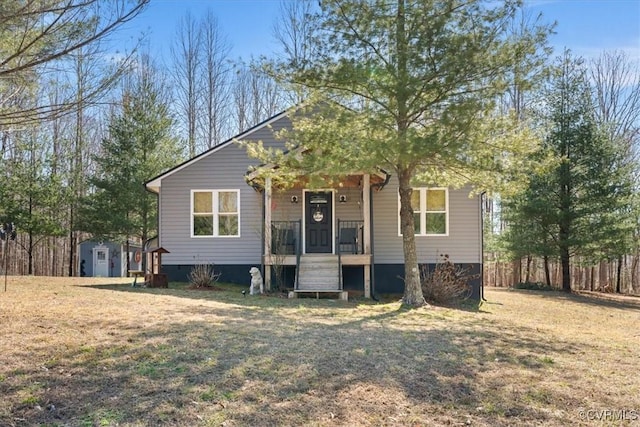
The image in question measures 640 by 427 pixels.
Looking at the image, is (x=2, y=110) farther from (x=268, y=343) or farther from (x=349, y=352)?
(x=349, y=352)

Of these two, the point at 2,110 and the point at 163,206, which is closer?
the point at 2,110

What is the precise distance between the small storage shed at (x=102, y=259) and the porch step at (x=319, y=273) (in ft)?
43.7

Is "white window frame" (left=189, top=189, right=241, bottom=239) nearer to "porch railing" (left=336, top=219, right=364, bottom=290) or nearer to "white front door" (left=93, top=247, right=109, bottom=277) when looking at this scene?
"porch railing" (left=336, top=219, right=364, bottom=290)

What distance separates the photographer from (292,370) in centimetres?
516

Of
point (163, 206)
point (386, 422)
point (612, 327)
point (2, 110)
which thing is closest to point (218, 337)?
point (386, 422)

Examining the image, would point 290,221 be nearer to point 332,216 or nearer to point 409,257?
point 332,216

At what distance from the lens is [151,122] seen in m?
20.8

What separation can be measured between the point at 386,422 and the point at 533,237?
15640 millimetres

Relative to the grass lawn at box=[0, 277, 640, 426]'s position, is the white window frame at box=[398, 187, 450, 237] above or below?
above

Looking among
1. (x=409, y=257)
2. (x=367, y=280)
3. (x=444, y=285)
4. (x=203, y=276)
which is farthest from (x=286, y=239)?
(x=444, y=285)

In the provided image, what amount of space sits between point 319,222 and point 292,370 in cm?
948

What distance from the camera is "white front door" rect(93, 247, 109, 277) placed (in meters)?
23.6

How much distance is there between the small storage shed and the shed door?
39.6 ft

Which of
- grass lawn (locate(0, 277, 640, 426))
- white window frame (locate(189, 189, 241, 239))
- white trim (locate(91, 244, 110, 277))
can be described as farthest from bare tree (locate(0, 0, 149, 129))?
white trim (locate(91, 244, 110, 277))
